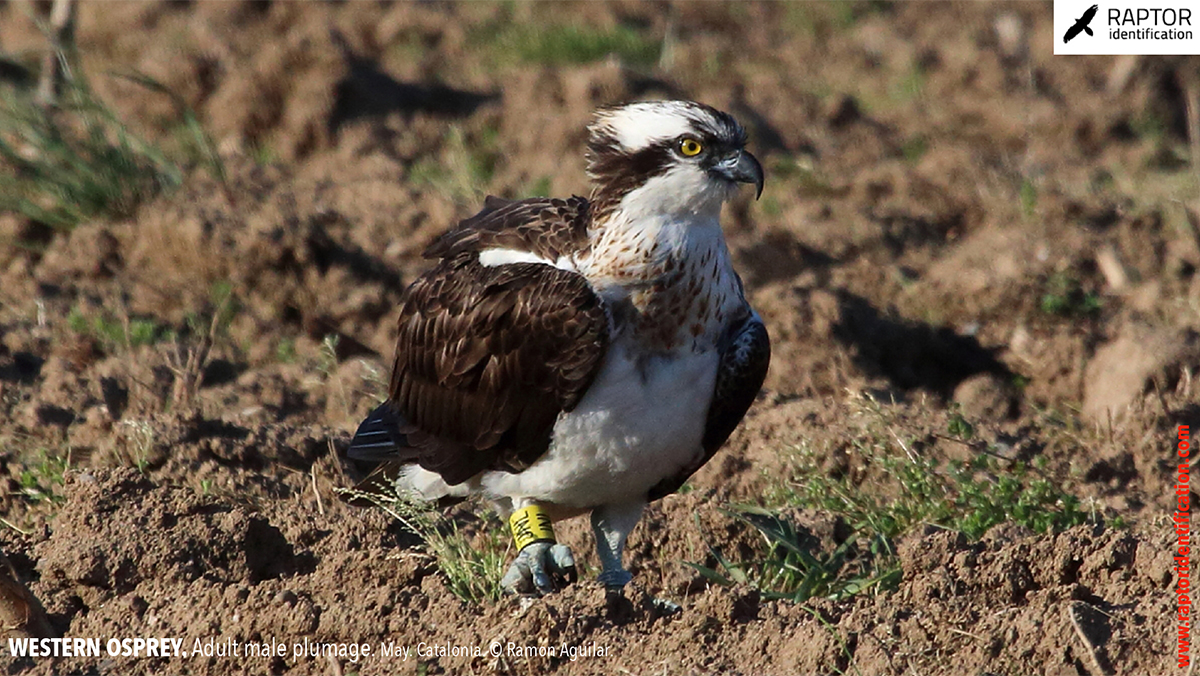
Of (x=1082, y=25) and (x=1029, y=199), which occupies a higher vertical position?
(x=1082, y=25)

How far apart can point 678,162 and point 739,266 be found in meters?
3.17

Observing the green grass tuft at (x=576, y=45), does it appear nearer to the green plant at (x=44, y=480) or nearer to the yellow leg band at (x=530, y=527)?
the green plant at (x=44, y=480)

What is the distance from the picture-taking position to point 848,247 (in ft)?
28.5

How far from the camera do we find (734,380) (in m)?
5.27

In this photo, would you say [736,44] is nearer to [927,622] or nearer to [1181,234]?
[1181,234]

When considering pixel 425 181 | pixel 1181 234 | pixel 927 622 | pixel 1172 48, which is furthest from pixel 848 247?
pixel 927 622

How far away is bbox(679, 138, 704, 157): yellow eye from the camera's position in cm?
509

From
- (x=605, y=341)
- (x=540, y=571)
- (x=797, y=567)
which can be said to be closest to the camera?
(x=605, y=341)

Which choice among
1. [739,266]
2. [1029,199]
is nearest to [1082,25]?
[1029,199]

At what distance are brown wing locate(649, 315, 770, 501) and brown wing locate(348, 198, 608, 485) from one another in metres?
0.48

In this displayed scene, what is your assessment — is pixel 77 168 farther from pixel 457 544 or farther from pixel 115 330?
pixel 457 544

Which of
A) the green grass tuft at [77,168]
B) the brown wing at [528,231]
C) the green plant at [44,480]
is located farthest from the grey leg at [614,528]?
the green grass tuft at [77,168]

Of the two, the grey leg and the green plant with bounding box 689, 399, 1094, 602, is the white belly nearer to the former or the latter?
the grey leg

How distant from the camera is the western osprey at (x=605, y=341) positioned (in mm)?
5086
